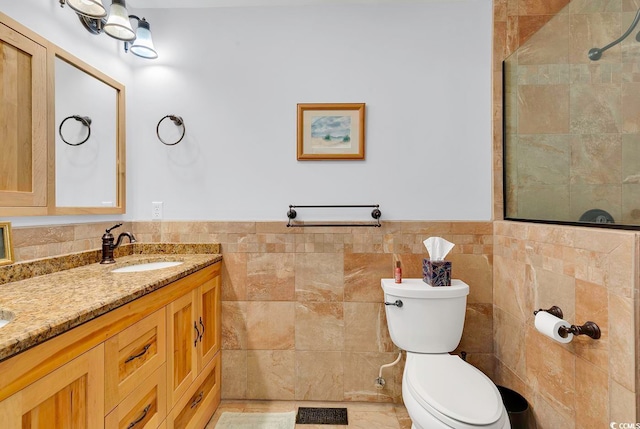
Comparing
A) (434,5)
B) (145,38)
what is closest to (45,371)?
(145,38)

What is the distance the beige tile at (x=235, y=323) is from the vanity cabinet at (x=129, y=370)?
0.39 ft

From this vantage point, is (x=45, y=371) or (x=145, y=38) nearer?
(x=45, y=371)

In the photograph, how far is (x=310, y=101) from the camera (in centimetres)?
200

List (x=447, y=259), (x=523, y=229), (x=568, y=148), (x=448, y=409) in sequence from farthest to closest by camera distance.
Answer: (x=447, y=259)
(x=523, y=229)
(x=568, y=148)
(x=448, y=409)

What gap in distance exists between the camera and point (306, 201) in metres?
2.01

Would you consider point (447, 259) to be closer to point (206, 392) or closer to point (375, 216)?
point (375, 216)

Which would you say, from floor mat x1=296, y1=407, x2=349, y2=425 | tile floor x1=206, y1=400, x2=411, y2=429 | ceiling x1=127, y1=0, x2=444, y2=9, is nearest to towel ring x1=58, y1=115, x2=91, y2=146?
ceiling x1=127, y1=0, x2=444, y2=9

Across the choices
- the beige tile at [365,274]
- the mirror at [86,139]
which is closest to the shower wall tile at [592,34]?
the beige tile at [365,274]

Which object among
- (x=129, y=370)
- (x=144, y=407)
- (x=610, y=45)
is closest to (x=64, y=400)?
(x=129, y=370)

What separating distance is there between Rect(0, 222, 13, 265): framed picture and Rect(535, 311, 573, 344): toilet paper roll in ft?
7.24

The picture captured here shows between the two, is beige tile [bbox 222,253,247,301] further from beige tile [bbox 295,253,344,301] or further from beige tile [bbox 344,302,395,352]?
beige tile [bbox 344,302,395,352]

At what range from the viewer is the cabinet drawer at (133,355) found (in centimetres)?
100

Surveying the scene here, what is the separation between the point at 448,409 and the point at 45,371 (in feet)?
4.20

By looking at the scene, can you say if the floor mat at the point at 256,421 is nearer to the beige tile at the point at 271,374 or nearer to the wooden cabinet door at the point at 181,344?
the beige tile at the point at 271,374
